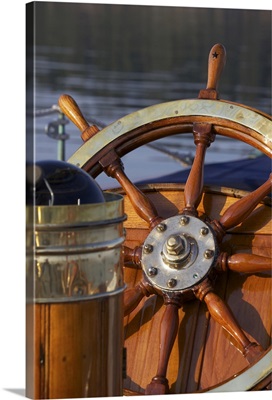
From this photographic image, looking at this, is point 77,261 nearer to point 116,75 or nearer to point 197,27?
point 197,27

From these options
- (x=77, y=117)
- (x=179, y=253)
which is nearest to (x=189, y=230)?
(x=179, y=253)

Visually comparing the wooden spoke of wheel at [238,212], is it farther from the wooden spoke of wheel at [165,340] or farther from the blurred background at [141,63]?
the blurred background at [141,63]

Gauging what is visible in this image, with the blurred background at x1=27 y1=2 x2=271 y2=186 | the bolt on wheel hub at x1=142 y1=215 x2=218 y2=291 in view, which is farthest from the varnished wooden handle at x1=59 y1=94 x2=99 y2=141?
the bolt on wheel hub at x1=142 y1=215 x2=218 y2=291

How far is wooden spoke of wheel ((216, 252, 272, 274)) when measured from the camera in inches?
90.0

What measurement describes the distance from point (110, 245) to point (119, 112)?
2271mm

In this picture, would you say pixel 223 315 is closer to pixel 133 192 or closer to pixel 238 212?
pixel 238 212

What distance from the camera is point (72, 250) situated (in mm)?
1871

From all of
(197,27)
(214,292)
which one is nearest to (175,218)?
(214,292)

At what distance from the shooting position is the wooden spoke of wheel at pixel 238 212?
2326mm

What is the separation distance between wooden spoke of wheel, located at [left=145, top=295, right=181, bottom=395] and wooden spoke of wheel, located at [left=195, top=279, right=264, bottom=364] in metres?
0.05

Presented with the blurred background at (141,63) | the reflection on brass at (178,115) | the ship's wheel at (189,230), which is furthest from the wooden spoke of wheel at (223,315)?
the blurred background at (141,63)

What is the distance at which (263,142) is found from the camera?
2.34 metres

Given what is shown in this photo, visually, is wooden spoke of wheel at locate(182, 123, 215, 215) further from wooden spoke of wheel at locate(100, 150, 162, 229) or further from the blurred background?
the blurred background

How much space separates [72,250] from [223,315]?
0.49 metres
